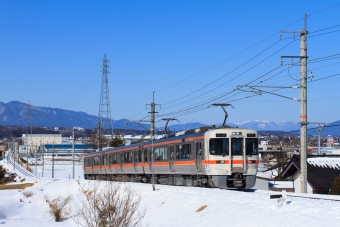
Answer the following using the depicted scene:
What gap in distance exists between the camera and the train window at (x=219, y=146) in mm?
26953

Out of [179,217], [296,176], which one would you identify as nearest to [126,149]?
[296,176]

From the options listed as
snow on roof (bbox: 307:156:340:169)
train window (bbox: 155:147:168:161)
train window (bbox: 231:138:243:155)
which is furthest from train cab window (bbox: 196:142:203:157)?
snow on roof (bbox: 307:156:340:169)

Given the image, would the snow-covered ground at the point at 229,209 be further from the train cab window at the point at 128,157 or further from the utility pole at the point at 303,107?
the train cab window at the point at 128,157

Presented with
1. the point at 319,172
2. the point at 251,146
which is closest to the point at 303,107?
the point at 251,146

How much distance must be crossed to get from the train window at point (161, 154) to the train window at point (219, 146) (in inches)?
242

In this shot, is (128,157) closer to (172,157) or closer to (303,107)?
(172,157)

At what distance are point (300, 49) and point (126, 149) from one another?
19.3m

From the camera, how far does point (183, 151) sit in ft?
98.7

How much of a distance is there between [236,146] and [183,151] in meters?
3.74

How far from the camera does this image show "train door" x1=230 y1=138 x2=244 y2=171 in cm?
2705

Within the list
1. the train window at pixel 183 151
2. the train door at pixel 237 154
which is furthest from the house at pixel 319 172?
the train door at pixel 237 154

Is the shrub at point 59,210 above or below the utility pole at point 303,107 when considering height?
below

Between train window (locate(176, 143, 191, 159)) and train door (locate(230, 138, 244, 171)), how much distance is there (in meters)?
2.79

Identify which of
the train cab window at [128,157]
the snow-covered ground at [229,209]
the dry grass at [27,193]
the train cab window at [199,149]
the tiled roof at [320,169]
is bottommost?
the dry grass at [27,193]
